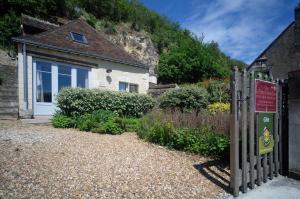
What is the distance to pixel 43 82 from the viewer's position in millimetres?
12664

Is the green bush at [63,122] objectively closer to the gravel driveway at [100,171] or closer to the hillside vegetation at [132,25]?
the gravel driveway at [100,171]

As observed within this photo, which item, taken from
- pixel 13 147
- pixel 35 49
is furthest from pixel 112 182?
pixel 35 49

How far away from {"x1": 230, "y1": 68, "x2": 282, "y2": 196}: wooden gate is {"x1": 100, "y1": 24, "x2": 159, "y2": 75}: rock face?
23421 millimetres

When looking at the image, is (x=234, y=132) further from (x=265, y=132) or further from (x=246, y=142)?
(x=265, y=132)

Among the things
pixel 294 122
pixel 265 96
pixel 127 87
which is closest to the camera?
pixel 265 96

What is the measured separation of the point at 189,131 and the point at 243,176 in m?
2.30

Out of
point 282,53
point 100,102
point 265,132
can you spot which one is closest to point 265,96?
point 265,132

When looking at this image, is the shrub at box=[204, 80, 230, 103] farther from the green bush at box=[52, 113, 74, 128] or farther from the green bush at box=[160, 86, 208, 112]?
the green bush at box=[52, 113, 74, 128]

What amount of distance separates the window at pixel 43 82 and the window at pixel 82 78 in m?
1.70

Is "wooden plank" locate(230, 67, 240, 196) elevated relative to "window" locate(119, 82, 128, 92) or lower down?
lower down

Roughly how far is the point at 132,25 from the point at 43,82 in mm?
21669

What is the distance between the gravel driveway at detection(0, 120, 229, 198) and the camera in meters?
3.67

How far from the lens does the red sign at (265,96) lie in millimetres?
4621

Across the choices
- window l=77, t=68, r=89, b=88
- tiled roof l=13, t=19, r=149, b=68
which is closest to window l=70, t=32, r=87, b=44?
tiled roof l=13, t=19, r=149, b=68
